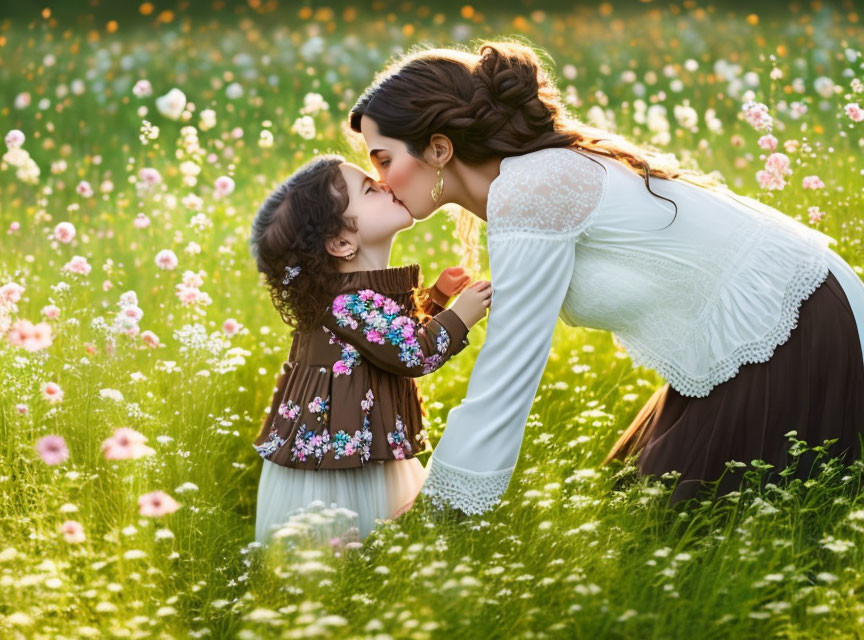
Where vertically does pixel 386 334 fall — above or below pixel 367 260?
below

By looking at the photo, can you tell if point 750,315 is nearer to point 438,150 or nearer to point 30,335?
point 438,150

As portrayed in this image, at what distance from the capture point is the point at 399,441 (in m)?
3.21

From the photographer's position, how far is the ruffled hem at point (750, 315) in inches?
117

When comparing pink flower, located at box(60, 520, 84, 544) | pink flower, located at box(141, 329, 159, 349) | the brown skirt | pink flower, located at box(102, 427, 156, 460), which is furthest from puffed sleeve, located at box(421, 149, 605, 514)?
pink flower, located at box(141, 329, 159, 349)

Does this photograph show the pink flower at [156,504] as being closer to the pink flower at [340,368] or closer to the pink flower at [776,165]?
the pink flower at [340,368]

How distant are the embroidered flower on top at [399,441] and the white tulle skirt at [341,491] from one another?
9 centimetres

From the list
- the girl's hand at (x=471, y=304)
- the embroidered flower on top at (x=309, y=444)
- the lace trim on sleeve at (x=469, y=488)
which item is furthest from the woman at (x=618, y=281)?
the embroidered flower on top at (x=309, y=444)

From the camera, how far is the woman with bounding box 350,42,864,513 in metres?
2.88

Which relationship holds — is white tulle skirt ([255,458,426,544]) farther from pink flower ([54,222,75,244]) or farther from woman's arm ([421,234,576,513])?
pink flower ([54,222,75,244])

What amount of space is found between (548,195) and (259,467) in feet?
6.47

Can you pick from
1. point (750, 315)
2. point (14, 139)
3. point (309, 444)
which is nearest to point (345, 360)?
point (309, 444)

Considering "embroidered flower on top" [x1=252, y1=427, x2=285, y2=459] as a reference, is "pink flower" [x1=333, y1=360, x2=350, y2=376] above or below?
above

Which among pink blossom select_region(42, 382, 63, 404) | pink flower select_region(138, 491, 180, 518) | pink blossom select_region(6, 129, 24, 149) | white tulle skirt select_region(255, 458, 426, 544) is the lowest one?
white tulle skirt select_region(255, 458, 426, 544)

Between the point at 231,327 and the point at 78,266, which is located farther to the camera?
the point at 231,327
